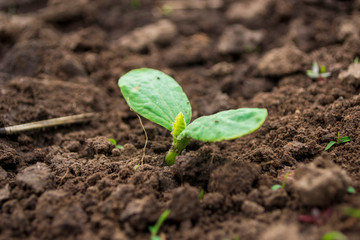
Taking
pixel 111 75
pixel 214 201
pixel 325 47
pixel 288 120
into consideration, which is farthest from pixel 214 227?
pixel 325 47

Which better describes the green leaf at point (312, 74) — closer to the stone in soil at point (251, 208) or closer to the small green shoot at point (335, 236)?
the stone in soil at point (251, 208)

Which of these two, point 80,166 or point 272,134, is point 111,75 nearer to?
point 80,166

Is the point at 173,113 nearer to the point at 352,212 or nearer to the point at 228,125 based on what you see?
the point at 228,125

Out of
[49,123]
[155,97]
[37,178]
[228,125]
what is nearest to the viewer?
[228,125]

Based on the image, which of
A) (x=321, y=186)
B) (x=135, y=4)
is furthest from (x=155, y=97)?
(x=135, y=4)

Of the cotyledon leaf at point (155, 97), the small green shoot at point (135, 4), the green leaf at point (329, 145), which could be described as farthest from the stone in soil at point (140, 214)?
the small green shoot at point (135, 4)

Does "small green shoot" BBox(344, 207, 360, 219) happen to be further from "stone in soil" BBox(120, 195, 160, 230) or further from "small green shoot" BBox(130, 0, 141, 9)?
"small green shoot" BBox(130, 0, 141, 9)
